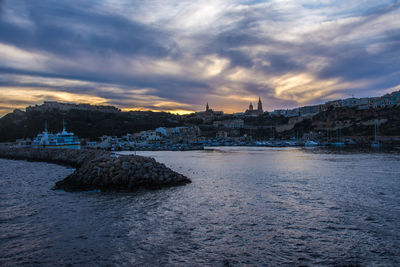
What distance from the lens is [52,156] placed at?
42688mm

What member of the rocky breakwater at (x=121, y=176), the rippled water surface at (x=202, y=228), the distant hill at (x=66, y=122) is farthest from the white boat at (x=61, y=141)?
the rippled water surface at (x=202, y=228)

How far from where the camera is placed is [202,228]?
29.7 feet

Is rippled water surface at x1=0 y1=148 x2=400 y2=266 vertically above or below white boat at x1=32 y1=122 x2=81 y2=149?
below

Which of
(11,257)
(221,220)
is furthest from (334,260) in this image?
(11,257)

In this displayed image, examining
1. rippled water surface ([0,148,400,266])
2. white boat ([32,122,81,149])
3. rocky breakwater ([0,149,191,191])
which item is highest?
white boat ([32,122,81,149])

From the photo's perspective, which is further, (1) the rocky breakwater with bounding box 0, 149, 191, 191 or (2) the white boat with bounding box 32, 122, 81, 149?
(2) the white boat with bounding box 32, 122, 81, 149

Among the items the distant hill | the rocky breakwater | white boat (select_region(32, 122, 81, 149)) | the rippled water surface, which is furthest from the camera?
the distant hill

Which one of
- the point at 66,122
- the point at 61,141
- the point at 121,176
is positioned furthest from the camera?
the point at 66,122

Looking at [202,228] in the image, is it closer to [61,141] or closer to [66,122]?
[61,141]

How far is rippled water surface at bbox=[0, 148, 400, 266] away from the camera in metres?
6.84

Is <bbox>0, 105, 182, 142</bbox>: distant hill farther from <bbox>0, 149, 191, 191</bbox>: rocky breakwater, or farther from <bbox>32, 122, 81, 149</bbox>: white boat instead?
<bbox>0, 149, 191, 191</bbox>: rocky breakwater

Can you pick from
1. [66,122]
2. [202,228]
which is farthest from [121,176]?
[66,122]

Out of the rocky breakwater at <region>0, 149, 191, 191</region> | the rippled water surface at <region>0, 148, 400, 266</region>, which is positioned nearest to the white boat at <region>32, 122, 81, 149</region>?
the rocky breakwater at <region>0, 149, 191, 191</region>

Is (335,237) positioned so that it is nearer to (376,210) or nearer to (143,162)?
(376,210)
